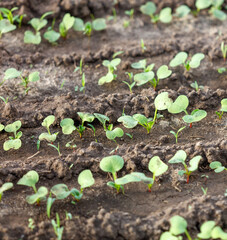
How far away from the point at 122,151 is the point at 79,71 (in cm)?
96

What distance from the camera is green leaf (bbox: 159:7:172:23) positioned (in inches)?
148

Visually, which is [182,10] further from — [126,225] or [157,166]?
[126,225]

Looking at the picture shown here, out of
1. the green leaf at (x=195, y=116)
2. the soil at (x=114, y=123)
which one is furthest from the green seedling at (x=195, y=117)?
the soil at (x=114, y=123)

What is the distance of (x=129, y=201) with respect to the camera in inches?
89.4

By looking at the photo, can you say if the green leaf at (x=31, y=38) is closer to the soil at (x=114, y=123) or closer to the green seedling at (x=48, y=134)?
the soil at (x=114, y=123)

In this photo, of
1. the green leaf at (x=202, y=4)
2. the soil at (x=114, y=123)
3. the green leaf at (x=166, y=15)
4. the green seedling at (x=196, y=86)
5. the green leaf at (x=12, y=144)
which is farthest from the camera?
the green leaf at (x=202, y=4)

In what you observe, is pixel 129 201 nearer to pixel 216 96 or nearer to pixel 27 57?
pixel 216 96

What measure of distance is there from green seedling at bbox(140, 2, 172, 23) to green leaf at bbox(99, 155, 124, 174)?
1.91 metres

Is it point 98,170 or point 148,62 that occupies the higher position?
point 148,62

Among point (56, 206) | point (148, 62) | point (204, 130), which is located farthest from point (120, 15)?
point (56, 206)

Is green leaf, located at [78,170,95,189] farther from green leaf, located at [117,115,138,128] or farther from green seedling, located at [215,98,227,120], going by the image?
green seedling, located at [215,98,227,120]

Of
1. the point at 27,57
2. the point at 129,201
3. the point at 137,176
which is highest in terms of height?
the point at 27,57

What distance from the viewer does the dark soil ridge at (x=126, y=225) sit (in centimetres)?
202

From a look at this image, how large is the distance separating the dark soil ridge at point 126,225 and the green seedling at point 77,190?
0.14 meters
